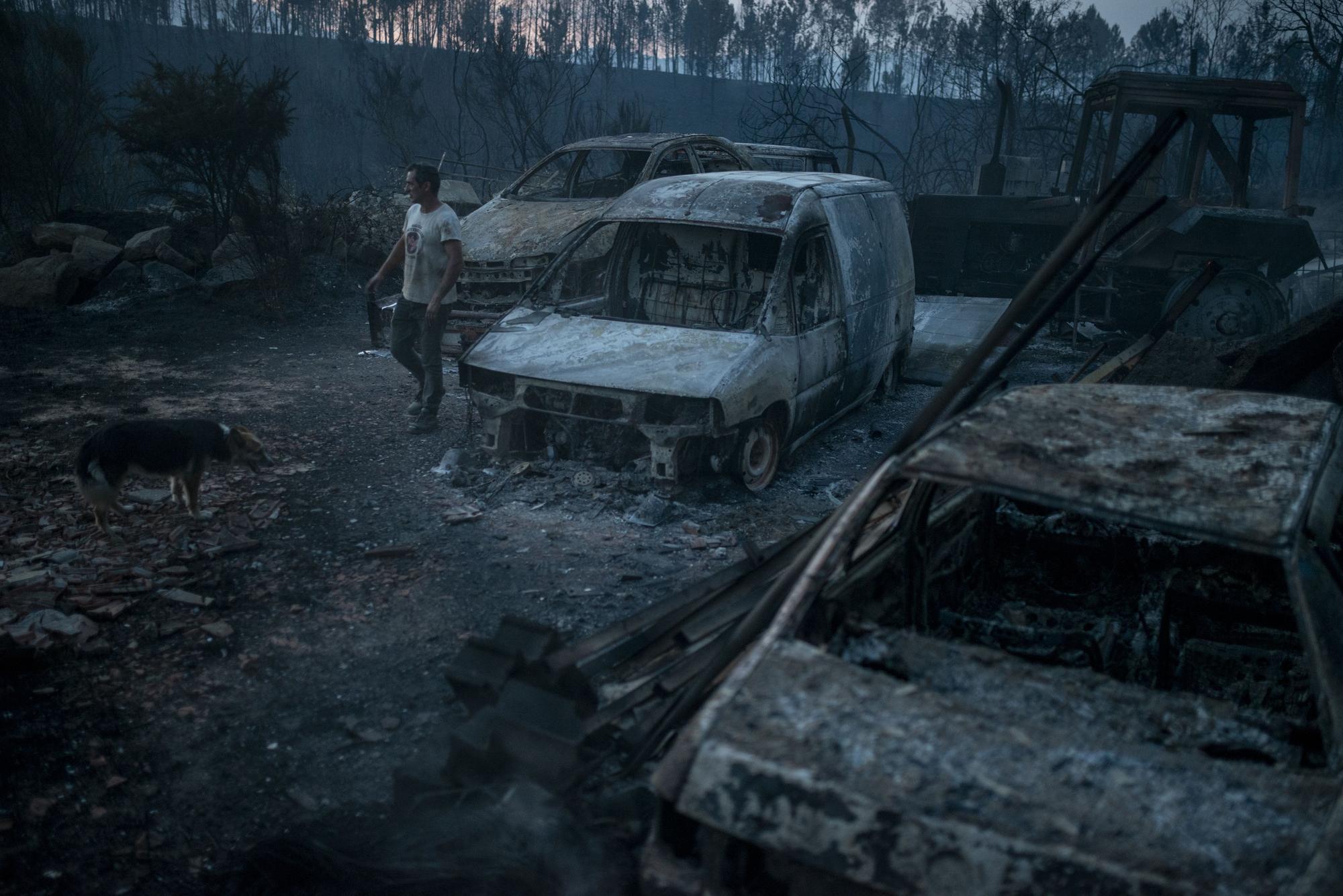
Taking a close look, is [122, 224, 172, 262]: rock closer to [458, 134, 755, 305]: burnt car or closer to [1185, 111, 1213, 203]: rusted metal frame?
[458, 134, 755, 305]: burnt car

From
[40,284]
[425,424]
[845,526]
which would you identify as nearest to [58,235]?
[40,284]

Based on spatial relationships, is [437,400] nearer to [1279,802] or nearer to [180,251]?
[1279,802]

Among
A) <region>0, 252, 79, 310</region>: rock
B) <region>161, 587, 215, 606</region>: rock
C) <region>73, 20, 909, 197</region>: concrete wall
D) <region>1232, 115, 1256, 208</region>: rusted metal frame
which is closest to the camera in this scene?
<region>161, 587, 215, 606</region>: rock

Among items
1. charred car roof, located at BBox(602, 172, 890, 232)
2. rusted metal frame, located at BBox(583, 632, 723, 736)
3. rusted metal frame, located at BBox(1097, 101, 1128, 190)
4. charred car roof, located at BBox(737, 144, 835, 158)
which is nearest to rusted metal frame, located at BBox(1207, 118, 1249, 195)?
rusted metal frame, located at BBox(1097, 101, 1128, 190)

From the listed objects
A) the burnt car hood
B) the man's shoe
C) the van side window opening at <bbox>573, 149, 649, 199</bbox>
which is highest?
the van side window opening at <bbox>573, 149, 649, 199</bbox>

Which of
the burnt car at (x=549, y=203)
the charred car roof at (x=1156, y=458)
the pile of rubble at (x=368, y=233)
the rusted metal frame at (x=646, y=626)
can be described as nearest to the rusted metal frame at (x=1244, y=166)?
the burnt car at (x=549, y=203)

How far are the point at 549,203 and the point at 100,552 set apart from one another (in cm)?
625

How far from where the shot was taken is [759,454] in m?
6.24

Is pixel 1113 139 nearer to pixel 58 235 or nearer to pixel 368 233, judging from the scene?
pixel 368 233

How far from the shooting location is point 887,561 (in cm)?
303

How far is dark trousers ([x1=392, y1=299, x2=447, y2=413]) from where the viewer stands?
23.5 feet

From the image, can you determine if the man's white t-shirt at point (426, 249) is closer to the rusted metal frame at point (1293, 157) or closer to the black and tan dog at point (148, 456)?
the black and tan dog at point (148, 456)

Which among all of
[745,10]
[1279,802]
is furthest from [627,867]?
[745,10]

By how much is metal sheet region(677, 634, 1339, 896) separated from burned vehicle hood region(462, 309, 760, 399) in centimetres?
341
